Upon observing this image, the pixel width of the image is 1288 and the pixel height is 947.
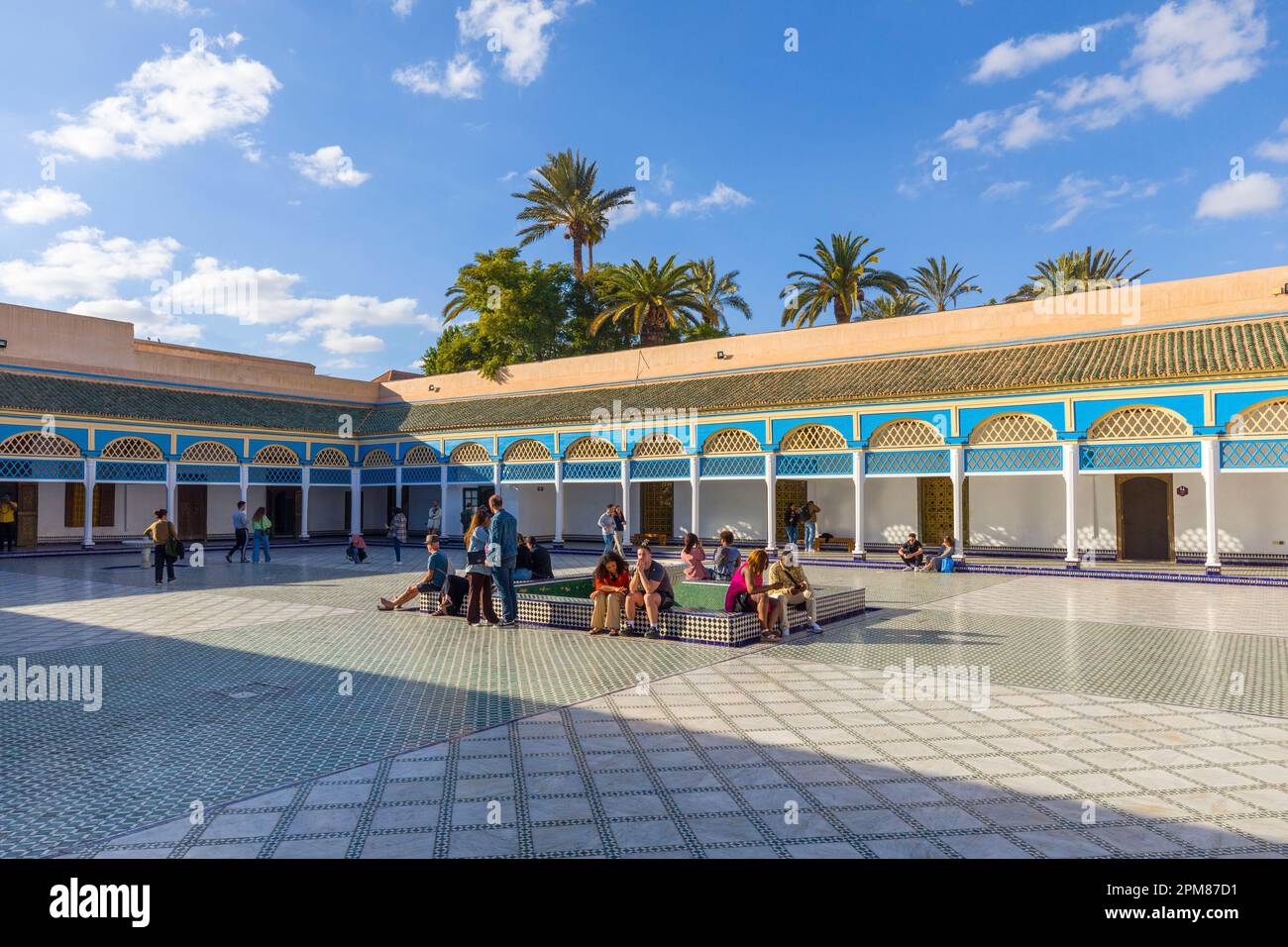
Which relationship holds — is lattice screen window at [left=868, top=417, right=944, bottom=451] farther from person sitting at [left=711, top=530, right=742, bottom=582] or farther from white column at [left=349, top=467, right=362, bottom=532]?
white column at [left=349, top=467, right=362, bottom=532]

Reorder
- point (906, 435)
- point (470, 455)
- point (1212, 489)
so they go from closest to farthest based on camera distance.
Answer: point (1212, 489)
point (906, 435)
point (470, 455)

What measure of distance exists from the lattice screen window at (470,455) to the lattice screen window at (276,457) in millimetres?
5259

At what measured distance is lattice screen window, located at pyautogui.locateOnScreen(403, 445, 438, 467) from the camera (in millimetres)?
26422

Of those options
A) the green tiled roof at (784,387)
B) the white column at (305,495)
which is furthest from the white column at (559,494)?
the white column at (305,495)

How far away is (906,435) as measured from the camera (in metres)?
18.0

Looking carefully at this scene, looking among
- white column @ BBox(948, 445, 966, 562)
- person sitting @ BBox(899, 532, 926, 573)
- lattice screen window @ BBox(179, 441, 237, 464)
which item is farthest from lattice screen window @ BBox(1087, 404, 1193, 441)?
lattice screen window @ BBox(179, 441, 237, 464)

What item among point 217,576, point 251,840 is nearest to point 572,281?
point 217,576

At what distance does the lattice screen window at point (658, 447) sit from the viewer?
2145 centimetres

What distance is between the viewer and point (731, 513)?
23094 mm

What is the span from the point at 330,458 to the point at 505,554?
20076 mm

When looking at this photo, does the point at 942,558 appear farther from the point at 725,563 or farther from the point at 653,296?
the point at 653,296

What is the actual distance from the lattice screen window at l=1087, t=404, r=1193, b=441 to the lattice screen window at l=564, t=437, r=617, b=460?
39.9 ft

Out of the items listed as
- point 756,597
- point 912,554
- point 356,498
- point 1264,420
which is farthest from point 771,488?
point 356,498
